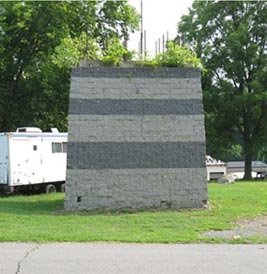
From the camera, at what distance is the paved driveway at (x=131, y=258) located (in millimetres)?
8445

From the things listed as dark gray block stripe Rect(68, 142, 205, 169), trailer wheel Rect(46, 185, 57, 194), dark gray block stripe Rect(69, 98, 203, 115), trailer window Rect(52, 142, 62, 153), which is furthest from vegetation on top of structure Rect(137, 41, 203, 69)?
trailer wheel Rect(46, 185, 57, 194)

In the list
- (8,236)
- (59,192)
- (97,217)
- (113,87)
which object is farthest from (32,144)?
(8,236)

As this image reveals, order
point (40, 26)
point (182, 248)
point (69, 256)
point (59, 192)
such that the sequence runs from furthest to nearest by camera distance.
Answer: point (40, 26), point (59, 192), point (182, 248), point (69, 256)

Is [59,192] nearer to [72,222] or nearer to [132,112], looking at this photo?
[132,112]

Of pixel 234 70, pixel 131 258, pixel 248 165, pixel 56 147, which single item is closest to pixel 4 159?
pixel 56 147

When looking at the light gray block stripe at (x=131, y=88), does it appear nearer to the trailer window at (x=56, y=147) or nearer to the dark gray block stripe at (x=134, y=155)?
the dark gray block stripe at (x=134, y=155)

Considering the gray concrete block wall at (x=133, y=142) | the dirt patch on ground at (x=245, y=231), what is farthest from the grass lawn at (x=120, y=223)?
the gray concrete block wall at (x=133, y=142)

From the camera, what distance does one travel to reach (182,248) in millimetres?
10469

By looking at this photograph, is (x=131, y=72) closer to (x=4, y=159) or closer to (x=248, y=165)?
(x=4, y=159)

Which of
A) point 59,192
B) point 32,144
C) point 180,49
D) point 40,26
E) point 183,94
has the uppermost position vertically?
point 40,26

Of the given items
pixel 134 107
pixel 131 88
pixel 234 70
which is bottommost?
pixel 134 107

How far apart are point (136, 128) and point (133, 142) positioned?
0.44 metres

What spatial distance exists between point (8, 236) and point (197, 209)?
689 centimetres

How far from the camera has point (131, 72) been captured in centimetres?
1742
